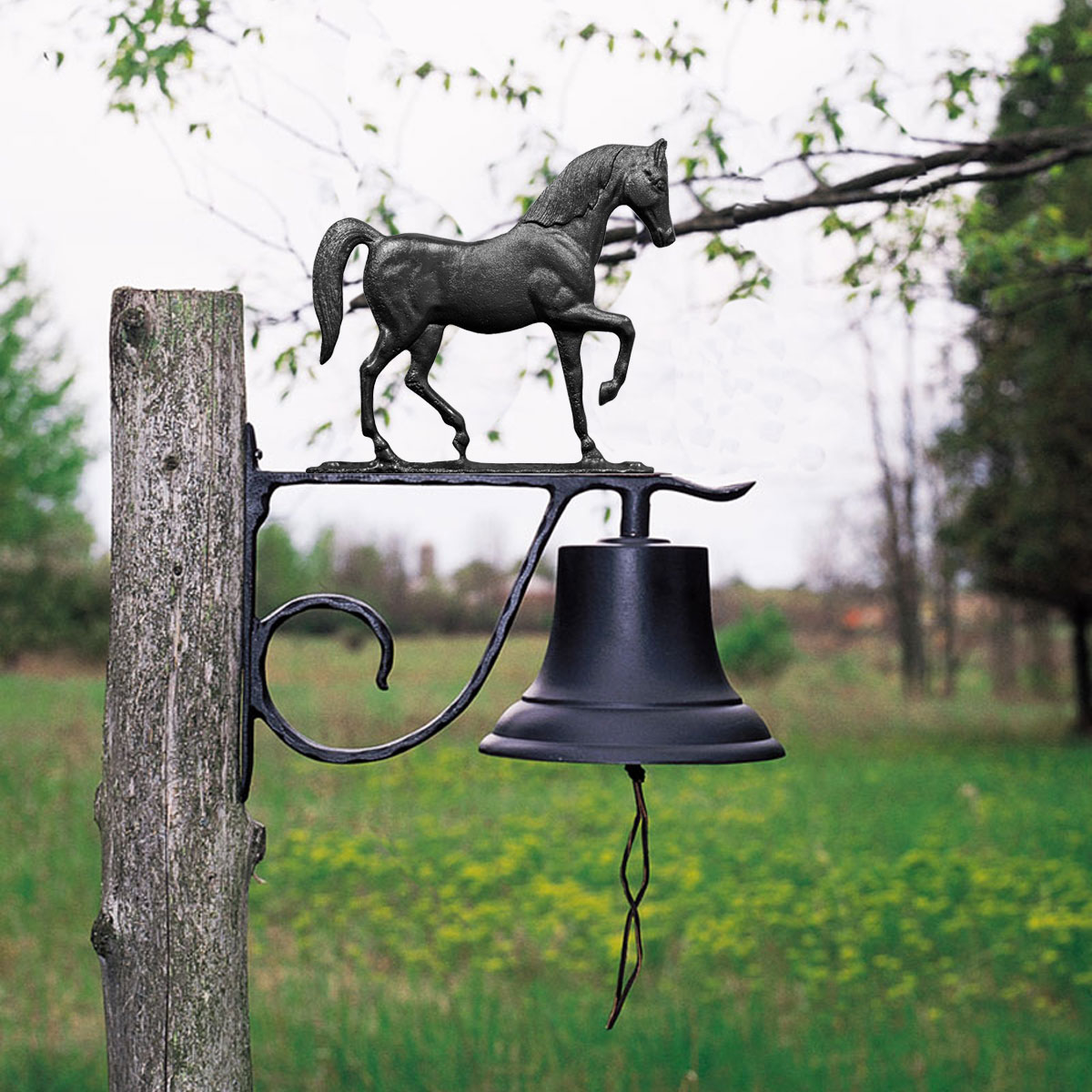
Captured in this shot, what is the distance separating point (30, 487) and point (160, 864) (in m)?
21.0

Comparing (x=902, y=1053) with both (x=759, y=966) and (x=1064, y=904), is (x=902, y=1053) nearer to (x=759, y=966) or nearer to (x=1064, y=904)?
(x=759, y=966)

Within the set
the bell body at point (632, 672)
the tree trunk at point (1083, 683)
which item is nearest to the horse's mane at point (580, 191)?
the bell body at point (632, 672)

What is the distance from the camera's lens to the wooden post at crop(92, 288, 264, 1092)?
84.9 inches

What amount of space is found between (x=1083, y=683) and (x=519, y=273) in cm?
1454

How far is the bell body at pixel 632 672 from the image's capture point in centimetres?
212

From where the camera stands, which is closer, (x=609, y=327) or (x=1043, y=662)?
(x=609, y=327)

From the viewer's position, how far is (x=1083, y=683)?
49.9 ft

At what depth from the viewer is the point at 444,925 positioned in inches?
292

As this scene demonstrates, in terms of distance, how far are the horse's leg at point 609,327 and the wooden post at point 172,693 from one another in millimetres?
578

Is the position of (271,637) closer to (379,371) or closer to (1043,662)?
(379,371)

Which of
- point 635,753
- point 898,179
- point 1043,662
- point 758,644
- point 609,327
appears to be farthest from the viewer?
point 1043,662

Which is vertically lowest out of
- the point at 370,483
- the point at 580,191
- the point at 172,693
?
the point at 172,693

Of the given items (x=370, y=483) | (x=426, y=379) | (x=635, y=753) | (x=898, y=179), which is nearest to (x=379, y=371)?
(x=426, y=379)

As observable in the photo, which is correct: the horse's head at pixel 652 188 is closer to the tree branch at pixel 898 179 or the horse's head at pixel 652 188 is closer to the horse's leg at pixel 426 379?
the horse's leg at pixel 426 379
